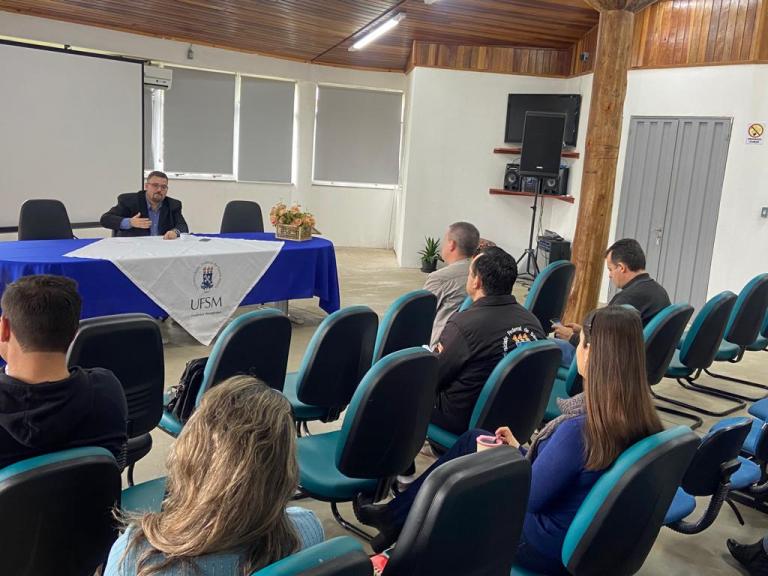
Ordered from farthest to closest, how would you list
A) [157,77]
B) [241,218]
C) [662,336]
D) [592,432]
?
[157,77] → [241,218] → [662,336] → [592,432]

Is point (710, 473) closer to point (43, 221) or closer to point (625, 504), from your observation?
point (625, 504)

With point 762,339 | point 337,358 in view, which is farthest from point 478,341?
point 762,339

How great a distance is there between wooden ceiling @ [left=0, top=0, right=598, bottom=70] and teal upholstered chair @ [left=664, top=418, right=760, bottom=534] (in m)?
5.30

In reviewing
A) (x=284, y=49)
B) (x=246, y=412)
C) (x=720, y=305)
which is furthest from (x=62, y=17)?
(x=246, y=412)

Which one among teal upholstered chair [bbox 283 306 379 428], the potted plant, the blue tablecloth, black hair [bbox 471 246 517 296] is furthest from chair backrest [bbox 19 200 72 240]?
the potted plant

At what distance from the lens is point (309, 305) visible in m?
6.55

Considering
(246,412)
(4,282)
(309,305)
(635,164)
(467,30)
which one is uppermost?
(467,30)

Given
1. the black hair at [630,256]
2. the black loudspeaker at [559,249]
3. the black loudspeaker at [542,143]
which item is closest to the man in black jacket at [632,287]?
the black hair at [630,256]

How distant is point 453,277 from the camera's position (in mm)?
3730

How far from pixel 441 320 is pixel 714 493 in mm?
1757

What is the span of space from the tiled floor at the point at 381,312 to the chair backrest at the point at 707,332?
1.70ft

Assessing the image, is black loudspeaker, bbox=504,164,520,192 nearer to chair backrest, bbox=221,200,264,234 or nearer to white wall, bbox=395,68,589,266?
white wall, bbox=395,68,589,266

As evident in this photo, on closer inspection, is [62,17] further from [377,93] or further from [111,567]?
[111,567]

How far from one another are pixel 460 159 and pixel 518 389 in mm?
7033
